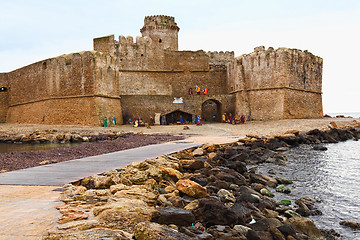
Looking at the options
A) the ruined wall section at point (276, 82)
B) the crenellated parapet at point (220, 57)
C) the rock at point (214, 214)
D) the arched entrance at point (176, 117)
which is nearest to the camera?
the rock at point (214, 214)

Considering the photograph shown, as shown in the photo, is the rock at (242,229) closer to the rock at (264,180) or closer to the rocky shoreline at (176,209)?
the rocky shoreline at (176,209)

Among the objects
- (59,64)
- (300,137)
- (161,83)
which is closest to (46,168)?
(300,137)

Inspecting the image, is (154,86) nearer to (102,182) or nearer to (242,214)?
(102,182)

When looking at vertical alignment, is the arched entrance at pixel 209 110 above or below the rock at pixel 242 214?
above

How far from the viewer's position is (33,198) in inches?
134

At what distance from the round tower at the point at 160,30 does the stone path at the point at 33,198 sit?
3162cm

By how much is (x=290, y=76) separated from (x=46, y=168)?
23.2 m

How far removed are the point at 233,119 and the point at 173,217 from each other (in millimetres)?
24489

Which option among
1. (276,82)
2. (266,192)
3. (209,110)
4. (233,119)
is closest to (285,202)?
(266,192)

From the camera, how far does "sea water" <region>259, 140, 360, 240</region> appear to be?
504 cm

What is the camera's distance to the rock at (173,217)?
318cm

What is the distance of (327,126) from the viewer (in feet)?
68.6

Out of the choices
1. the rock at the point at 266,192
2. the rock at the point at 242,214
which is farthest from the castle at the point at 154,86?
the rock at the point at 242,214

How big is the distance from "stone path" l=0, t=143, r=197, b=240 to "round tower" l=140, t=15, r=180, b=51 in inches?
1245
